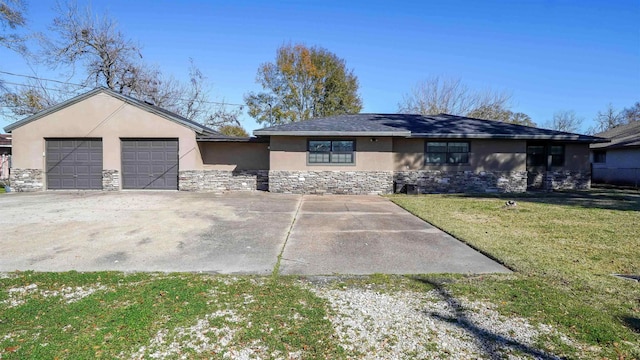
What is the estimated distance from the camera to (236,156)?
1611cm

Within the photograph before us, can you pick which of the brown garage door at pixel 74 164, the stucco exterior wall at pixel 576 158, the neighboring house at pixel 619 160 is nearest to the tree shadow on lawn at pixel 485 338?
the brown garage door at pixel 74 164

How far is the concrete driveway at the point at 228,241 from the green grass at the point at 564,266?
485 mm

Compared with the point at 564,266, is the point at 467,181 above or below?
above

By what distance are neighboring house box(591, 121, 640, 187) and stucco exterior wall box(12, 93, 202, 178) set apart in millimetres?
25484

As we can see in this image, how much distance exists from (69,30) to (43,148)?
516 inches

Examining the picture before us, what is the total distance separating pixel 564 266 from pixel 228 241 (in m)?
5.23

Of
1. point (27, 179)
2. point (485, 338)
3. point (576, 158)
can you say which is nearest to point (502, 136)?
point (576, 158)

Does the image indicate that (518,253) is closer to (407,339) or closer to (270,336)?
(407,339)

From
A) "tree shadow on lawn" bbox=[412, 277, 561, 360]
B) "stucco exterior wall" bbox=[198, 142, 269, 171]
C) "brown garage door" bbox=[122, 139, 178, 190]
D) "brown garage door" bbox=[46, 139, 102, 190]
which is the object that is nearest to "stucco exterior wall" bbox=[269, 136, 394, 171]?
"stucco exterior wall" bbox=[198, 142, 269, 171]

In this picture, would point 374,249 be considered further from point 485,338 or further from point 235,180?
point 235,180

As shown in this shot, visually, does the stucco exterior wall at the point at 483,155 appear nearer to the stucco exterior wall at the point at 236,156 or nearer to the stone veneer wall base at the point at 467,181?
the stone veneer wall base at the point at 467,181

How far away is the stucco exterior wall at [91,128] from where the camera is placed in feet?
48.2

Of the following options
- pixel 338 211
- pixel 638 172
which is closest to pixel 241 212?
pixel 338 211

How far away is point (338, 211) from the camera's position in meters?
9.53
